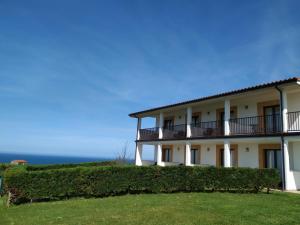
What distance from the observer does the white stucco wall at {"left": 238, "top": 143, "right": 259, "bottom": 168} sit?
1680 centimetres

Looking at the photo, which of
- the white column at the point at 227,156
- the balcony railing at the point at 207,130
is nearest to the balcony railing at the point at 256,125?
the white column at the point at 227,156

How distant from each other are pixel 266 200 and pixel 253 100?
9250mm

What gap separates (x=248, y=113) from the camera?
1786 cm

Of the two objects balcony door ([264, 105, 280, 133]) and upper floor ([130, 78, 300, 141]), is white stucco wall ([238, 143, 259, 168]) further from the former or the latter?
balcony door ([264, 105, 280, 133])

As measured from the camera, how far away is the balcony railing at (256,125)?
15.7 meters

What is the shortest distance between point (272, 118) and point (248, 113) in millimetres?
2062

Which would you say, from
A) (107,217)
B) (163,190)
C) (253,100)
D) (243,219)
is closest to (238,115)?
(253,100)

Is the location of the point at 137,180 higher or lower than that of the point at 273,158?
lower

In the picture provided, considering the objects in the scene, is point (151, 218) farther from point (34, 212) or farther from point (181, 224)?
point (34, 212)

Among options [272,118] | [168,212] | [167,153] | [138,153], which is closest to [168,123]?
A: [167,153]

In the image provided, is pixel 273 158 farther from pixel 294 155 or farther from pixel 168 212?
pixel 168 212

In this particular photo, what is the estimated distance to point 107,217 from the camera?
7195 mm

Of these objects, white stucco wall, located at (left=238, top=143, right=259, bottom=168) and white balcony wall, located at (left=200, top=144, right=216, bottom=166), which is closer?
white stucco wall, located at (left=238, top=143, right=259, bottom=168)

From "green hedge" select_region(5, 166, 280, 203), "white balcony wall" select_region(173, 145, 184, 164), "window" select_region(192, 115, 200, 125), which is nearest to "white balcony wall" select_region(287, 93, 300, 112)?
"green hedge" select_region(5, 166, 280, 203)
